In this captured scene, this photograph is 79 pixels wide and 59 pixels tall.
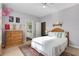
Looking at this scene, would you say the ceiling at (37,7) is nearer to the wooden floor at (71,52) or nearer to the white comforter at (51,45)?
the white comforter at (51,45)

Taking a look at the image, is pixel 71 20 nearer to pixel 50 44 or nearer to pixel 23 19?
pixel 50 44

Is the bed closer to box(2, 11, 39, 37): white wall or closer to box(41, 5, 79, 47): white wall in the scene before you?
box(41, 5, 79, 47): white wall

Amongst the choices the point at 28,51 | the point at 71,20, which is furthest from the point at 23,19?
the point at 71,20

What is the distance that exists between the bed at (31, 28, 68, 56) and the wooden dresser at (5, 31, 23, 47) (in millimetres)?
278

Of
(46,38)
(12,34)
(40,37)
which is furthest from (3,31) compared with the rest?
(46,38)

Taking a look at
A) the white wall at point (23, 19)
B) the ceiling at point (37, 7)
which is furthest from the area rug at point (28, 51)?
the ceiling at point (37, 7)

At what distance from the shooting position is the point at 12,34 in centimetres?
172

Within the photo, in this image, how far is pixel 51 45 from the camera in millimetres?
1634

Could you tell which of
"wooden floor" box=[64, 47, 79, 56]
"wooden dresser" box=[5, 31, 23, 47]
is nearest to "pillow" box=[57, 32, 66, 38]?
"wooden floor" box=[64, 47, 79, 56]

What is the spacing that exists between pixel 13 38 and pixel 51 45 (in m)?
0.75

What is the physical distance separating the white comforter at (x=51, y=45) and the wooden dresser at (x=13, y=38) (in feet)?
1.11

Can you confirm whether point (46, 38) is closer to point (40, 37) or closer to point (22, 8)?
point (40, 37)

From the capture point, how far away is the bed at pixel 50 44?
1.62 meters

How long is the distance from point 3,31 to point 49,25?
0.88 m
